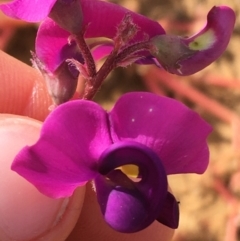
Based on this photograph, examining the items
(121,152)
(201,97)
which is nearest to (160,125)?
(121,152)

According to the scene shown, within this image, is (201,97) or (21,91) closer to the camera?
(21,91)

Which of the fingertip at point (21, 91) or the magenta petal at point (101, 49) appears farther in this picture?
the fingertip at point (21, 91)

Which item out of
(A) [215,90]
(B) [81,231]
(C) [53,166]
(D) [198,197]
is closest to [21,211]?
(C) [53,166]

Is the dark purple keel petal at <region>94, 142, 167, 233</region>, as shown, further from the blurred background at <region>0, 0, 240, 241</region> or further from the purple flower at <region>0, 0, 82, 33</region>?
the blurred background at <region>0, 0, 240, 241</region>

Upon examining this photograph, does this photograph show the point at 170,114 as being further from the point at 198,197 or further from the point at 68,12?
the point at 198,197

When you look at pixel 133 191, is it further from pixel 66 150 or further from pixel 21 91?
pixel 21 91

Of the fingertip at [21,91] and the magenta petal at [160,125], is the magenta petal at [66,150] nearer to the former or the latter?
the magenta petal at [160,125]

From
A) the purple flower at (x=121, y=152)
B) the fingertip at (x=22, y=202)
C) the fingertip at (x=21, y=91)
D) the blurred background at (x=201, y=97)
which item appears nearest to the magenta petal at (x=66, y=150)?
the purple flower at (x=121, y=152)
